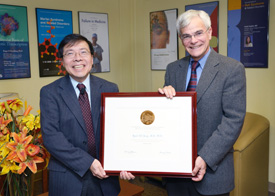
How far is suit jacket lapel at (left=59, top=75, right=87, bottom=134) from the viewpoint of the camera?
1.54 m

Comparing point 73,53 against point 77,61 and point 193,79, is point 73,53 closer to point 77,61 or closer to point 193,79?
point 77,61

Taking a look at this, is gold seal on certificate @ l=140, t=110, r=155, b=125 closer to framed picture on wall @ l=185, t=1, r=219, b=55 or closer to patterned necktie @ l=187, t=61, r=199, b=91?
patterned necktie @ l=187, t=61, r=199, b=91

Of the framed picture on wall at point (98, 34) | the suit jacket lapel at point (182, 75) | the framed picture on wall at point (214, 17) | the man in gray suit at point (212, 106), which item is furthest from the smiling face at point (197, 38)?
the framed picture on wall at point (98, 34)

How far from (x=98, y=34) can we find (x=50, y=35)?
0.78 metres

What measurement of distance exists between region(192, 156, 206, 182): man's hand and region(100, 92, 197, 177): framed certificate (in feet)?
0.08

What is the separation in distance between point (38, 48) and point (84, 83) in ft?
6.70

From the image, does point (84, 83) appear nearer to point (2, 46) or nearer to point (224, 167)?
point (224, 167)

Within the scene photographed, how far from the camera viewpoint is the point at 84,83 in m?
1.65

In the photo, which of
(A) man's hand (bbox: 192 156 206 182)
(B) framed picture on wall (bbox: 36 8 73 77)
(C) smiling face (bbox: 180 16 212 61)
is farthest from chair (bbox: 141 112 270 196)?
(B) framed picture on wall (bbox: 36 8 73 77)

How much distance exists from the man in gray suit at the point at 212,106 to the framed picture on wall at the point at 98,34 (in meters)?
2.55

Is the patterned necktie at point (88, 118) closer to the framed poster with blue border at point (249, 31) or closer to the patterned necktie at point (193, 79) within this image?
the patterned necktie at point (193, 79)

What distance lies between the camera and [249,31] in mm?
3166

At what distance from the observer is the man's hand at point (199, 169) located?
1455 mm

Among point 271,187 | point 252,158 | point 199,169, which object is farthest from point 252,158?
point 199,169
